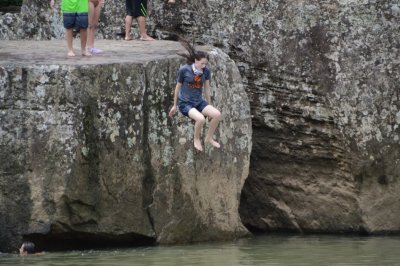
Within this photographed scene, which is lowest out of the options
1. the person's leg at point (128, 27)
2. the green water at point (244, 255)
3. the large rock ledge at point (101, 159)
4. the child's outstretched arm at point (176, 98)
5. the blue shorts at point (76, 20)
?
the green water at point (244, 255)

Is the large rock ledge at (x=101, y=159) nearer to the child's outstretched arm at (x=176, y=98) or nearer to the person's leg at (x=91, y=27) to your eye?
the child's outstretched arm at (x=176, y=98)

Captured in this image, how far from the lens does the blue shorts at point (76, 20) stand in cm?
1446

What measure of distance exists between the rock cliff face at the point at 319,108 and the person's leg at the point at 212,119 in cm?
200

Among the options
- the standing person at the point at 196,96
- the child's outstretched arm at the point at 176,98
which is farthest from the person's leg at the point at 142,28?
the child's outstretched arm at the point at 176,98

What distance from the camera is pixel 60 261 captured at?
12578mm

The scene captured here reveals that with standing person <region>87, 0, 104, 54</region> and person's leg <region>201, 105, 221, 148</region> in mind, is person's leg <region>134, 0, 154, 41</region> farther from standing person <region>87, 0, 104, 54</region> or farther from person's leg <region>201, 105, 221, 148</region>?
person's leg <region>201, 105, 221, 148</region>

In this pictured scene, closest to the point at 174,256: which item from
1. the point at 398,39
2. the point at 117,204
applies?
the point at 117,204

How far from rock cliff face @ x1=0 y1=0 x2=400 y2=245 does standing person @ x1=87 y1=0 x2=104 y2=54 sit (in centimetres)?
161

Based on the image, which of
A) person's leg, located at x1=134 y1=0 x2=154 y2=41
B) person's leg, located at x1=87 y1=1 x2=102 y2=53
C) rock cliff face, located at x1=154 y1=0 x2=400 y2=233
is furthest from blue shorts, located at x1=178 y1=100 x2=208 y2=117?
person's leg, located at x1=134 y1=0 x2=154 y2=41

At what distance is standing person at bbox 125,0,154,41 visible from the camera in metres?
15.8

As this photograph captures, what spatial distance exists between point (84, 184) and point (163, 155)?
983 mm

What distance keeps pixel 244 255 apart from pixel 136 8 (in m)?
4.11

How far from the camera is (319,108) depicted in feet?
50.5

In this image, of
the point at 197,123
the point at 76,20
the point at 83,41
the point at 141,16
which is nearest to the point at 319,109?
the point at 197,123
